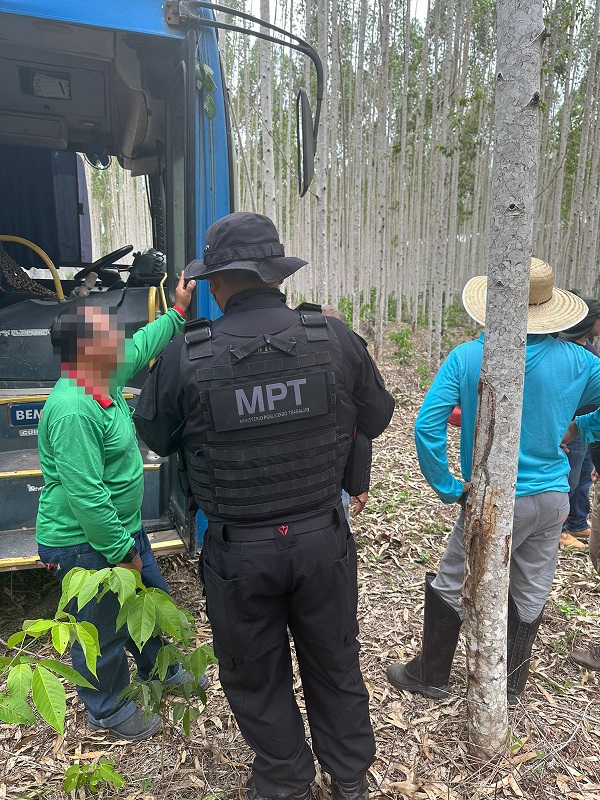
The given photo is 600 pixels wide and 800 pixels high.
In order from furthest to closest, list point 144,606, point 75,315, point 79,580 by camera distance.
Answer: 1. point 75,315
2. point 144,606
3. point 79,580

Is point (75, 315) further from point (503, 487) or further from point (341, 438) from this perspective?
point (503, 487)

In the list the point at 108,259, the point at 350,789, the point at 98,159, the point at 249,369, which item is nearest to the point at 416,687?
the point at 350,789

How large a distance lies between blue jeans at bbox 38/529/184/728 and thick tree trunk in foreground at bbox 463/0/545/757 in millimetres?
1402

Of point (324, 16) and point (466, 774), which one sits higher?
point (324, 16)

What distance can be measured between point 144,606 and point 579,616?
9.27 feet

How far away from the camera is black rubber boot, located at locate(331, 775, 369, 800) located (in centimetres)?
218

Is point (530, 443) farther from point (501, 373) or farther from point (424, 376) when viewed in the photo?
point (424, 376)

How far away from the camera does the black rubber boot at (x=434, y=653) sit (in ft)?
8.87

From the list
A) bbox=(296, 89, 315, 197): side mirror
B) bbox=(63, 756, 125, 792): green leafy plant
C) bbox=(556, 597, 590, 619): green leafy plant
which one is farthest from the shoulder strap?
bbox=(556, 597, 590, 619): green leafy plant

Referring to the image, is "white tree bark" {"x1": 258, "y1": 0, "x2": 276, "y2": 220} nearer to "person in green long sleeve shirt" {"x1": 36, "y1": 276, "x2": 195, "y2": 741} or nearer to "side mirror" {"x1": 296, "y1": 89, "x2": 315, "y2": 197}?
"side mirror" {"x1": 296, "y1": 89, "x2": 315, "y2": 197}

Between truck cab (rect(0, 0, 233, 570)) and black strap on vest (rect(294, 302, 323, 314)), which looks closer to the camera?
black strap on vest (rect(294, 302, 323, 314))

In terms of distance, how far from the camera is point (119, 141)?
4.35m

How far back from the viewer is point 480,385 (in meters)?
2.14

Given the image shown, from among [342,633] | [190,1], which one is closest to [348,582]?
[342,633]
